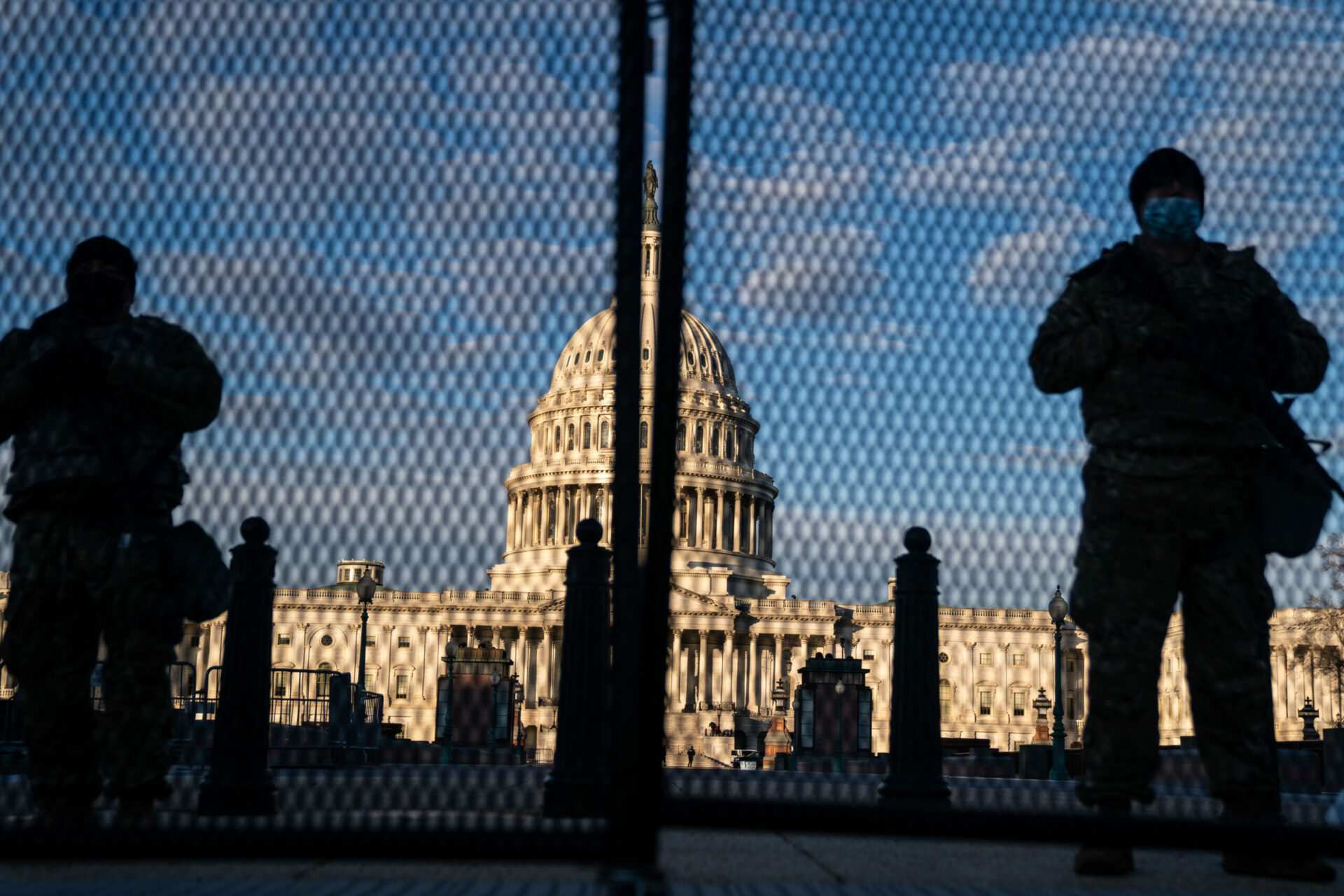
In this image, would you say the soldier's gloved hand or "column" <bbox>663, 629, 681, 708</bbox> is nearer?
"column" <bbox>663, 629, 681, 708</bbox>

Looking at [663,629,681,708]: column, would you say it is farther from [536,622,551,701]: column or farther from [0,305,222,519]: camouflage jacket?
[536,622,551,701]: column

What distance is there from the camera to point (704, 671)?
348 ft

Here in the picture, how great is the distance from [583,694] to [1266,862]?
4.30 m

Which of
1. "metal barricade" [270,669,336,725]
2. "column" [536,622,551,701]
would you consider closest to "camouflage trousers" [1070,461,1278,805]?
"metal barricade" [270,669,336,725]

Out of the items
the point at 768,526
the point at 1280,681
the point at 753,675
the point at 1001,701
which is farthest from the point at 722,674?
the point at 768,526

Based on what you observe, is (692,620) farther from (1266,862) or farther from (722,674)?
(1266,862)

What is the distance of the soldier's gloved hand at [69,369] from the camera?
19.0ft

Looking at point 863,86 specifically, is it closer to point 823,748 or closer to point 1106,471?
point 1106,471

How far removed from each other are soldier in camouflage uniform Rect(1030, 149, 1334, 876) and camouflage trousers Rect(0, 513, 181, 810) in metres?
3.52

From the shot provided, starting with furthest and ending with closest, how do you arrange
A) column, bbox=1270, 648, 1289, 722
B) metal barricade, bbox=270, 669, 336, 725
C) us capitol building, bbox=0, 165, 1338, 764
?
1. metal barricade, bbox=270, 669, 336, 725
2. column, bbox=1270, 648, 1289, 722
3. us capitol building, bbox=0, 165, 1338, 764

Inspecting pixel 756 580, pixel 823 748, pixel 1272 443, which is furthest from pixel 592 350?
pixel 756 580

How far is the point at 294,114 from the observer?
4.95 meters

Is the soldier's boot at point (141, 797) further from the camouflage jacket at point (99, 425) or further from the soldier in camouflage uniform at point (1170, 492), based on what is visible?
the soldier in camouflage uniform at point (1170, 492)

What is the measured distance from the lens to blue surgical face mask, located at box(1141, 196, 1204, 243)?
Result: 5523 mm
